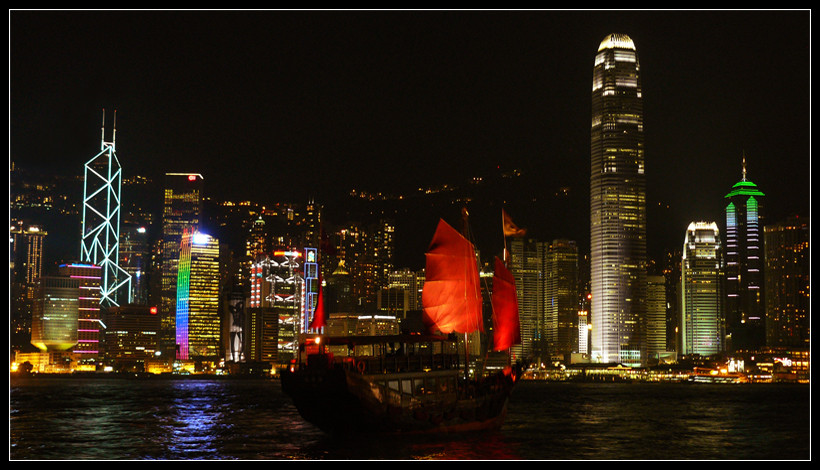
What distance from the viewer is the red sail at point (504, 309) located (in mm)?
58125

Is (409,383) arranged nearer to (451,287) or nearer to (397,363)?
(397,363)

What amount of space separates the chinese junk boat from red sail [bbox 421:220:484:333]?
2.3 inches

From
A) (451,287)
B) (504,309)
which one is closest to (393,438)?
(451,287)

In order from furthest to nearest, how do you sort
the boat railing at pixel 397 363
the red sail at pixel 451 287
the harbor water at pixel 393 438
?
1. the red sail at pixel 451 287
2. the boat railing at pixel 397 363
3. the harbor water at pixel 393 438

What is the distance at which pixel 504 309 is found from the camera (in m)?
58.5

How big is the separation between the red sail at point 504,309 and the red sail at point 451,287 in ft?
4.64

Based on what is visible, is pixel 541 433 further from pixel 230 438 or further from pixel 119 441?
pixel 119 441

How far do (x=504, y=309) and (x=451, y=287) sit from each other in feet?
12.6

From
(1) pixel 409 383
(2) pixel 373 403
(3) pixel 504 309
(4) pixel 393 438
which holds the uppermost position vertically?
(3) pixel 504 309

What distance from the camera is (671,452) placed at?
4628 cm

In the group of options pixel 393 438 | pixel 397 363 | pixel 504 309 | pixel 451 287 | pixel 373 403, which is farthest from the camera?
pixel 504 309

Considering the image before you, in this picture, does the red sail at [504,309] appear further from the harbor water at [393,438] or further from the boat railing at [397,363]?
the boat railing at [397,363]

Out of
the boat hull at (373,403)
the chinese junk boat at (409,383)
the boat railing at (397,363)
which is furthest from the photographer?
the boat railing at (397,363)

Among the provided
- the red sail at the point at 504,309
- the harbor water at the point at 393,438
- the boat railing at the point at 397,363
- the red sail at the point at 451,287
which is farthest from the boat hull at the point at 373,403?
the red sail at the point at 504,309
